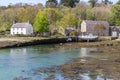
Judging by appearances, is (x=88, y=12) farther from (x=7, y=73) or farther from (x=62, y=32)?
(x=7, y=73)

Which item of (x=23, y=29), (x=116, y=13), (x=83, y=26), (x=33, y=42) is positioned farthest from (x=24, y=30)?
(x=116, y=13)

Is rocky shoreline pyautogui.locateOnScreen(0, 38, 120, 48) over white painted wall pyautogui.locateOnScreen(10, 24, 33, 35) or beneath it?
beneath

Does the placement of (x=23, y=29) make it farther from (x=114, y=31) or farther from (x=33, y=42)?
(x=114, y=31)

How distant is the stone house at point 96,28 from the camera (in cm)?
9908

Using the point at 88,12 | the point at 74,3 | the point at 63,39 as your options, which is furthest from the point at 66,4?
the point at 63,39

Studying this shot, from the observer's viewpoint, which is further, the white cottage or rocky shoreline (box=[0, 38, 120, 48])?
the white cottage

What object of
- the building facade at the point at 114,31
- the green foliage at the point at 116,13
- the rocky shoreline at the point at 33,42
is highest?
the green foliage at the point at 116,13

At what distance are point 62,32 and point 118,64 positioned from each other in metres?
62.3

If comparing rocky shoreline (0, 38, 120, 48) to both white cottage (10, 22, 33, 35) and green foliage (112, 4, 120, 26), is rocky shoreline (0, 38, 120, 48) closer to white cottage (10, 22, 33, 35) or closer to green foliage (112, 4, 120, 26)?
white cottage (10, 22, 33, 35)

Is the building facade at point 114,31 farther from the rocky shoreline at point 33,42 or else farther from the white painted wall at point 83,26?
the rocky shoreline at point 33,42

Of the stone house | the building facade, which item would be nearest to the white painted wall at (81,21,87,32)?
the stone house

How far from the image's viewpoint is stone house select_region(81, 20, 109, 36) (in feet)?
325

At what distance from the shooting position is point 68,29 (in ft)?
324

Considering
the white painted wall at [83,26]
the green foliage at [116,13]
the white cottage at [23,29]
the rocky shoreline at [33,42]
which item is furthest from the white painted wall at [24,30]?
the green foliage at [116,13]
